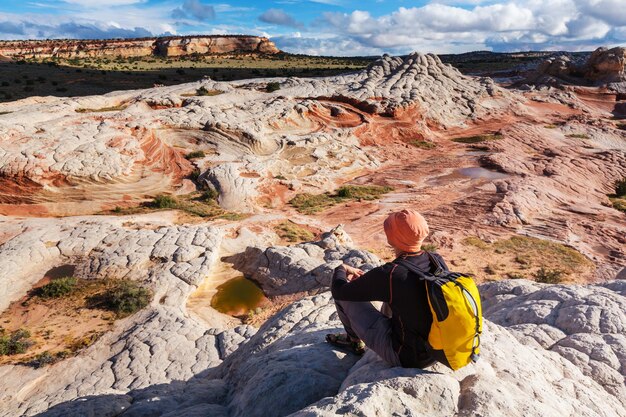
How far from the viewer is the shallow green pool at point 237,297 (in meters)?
11.6

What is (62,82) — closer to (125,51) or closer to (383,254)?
(383,254)

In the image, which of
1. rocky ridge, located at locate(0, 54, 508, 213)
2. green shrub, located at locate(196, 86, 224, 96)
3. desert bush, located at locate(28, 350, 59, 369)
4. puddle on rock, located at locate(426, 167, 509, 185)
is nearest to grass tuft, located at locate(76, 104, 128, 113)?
rocky ridge, located at locate(0, 54, 508, 213)

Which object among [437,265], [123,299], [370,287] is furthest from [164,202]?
[437,265]

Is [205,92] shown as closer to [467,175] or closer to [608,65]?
[467,175]

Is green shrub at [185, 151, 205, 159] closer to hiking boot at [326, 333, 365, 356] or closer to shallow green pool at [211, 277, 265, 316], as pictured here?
shallow green pool at [211, 277, 265, 316]

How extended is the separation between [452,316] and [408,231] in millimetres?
839

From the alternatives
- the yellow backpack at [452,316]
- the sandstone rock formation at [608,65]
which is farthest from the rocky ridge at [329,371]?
the sandstone rock formation at [608,65]

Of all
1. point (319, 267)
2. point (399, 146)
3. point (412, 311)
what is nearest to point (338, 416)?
point (412, 311)

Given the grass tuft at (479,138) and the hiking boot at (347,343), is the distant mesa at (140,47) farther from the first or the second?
the hiking boot at (347,343)

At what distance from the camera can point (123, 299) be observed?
10812mm

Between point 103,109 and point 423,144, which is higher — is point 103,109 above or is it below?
above

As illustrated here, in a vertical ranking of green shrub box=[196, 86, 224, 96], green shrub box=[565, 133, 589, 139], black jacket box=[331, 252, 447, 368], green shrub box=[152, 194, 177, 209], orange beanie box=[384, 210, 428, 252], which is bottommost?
green shrub box=[565, 133, 589, 139]

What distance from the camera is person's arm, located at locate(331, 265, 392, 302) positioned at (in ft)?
11.6

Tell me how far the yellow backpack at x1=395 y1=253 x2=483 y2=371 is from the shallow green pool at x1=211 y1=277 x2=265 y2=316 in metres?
8.77
